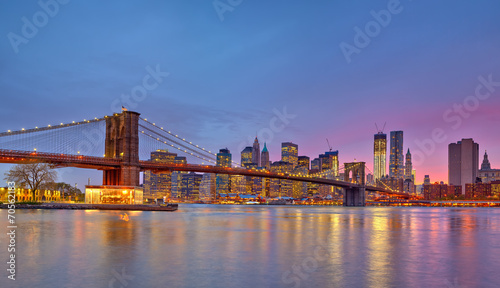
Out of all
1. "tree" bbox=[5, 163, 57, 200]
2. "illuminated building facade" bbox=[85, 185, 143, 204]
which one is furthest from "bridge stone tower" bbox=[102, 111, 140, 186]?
"tree" bbox=[5, 163, 57, 200]

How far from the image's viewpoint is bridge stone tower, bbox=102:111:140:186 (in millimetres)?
80125

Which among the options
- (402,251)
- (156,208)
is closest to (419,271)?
(402,251)

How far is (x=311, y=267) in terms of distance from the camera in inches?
682

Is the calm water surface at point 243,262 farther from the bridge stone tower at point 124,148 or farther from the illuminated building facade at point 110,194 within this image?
the bridge stone tower at point 124,148

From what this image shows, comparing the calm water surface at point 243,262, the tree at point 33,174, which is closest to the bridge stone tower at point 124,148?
the tree at point 33,174

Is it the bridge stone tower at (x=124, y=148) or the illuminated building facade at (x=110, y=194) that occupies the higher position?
the bridge stone tower at (x=124, y=148)

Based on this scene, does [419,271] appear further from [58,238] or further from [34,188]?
[34,188]

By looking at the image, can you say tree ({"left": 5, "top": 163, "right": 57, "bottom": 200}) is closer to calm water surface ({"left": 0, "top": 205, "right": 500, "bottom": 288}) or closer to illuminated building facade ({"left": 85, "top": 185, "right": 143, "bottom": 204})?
illuminated building facade ({"left": 85, "top": 185, "right": 143, "bottom": 204})

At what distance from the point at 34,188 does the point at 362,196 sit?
394ft

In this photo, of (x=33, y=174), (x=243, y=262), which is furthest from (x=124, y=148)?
(x=243, y=262)

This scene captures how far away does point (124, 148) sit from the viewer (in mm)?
81250

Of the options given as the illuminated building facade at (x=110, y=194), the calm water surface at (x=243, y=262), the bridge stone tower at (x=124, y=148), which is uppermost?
the bridge stone tower at (x=124, y=148)

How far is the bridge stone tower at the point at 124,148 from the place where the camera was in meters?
80.1

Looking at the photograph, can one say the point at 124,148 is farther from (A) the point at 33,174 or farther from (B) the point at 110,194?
(A) the point at 33,174
